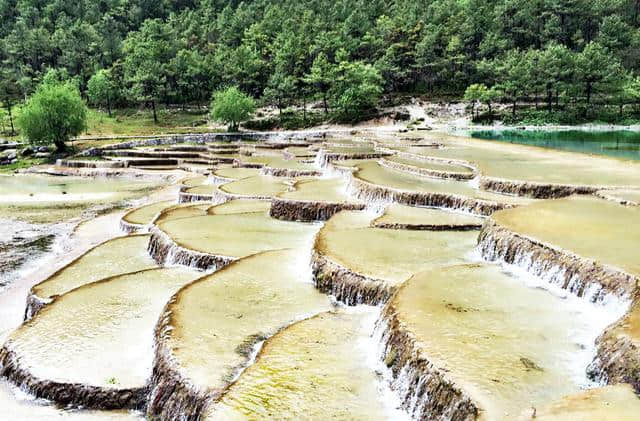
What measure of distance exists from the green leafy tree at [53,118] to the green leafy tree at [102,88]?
39007 millimetres

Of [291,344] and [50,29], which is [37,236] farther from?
[50,29]

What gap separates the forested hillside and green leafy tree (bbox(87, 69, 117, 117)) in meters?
0.30

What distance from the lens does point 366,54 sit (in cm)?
11294

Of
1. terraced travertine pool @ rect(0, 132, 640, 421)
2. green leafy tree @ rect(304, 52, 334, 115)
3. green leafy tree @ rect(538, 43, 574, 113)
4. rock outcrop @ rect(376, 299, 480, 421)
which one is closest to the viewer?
rock outcrop @ rect(376, 299, 480, 421)

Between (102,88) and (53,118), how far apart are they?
43232 mm

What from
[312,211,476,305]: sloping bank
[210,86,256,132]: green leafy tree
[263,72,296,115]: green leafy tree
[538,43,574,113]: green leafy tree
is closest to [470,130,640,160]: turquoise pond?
[538,43,574,113]: green leafy tree

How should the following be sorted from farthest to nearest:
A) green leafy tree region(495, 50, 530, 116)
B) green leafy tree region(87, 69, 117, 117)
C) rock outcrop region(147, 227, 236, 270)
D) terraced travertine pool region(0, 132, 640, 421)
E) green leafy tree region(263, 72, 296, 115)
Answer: green leafy tree region(87, 69, 117, 117)
green leafy tree region(263, 72, 296, 115)
green leafy tree region(495, 50, 530, 116)
rock outcrop region(147, 227, 236, 270)
terraced travertine pool region(0, 132, 640, 421)

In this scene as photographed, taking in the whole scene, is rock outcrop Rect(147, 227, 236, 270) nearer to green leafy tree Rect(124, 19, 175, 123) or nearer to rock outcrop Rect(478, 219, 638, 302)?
rock outcrop Rect(478, 219, 638, 302)

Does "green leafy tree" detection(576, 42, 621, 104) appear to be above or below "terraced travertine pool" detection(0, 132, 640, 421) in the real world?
above

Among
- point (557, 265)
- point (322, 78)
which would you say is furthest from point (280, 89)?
point (557, 265)

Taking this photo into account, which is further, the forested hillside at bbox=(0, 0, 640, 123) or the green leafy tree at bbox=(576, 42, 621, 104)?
the forested hillside at bbox=(0, 0, 640, 123)

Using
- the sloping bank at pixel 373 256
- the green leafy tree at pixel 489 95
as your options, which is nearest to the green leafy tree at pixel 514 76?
the green leafy tree at pixel 489 95

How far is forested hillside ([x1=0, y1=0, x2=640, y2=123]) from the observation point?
8641 cm

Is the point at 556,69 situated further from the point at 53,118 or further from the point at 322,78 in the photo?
the point at 53,118
